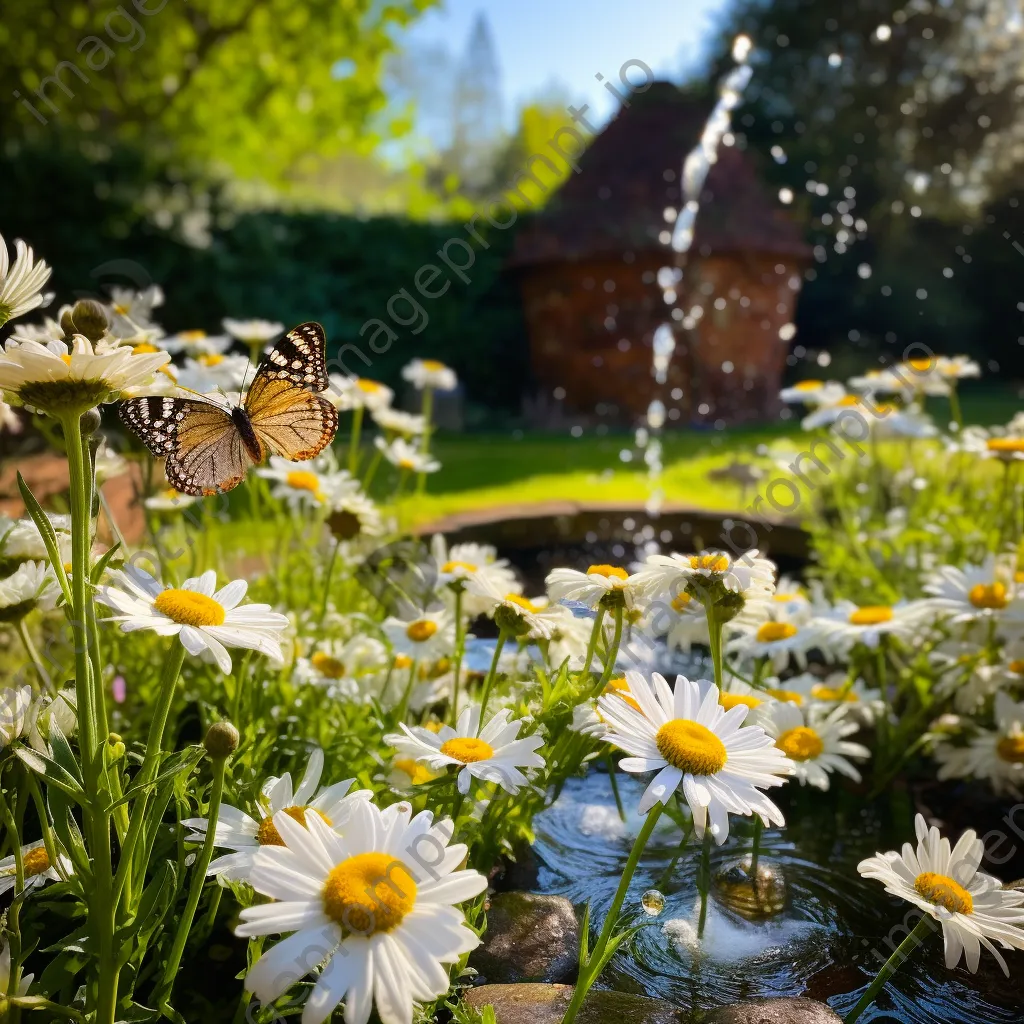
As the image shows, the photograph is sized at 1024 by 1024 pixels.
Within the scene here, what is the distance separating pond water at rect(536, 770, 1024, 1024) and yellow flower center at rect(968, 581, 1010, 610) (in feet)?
1.62

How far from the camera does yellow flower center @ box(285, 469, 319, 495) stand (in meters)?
1.93

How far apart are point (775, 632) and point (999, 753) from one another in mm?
524

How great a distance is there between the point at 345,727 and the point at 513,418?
9814 mm

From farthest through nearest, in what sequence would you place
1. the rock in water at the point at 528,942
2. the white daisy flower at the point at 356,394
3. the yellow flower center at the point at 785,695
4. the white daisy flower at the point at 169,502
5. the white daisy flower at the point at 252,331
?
the white daisy flower at the point at 252,331 < the white daisy flower at the point at 356,394 < the yellow flower center at the point at 785,695 < the white daisy flower at the point at 169,502 < the rock in water at the point at 528,942

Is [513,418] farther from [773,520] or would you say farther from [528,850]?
[528,850]

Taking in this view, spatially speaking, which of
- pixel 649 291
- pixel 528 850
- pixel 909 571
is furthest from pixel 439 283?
pixel 528 850

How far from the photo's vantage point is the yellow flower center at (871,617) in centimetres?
197

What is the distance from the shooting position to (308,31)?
11.7 meters

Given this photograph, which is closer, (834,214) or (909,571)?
(909,571)

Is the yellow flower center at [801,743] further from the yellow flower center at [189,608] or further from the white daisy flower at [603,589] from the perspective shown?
the yellow flower center at [189,608]

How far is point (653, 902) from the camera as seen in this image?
1.51m

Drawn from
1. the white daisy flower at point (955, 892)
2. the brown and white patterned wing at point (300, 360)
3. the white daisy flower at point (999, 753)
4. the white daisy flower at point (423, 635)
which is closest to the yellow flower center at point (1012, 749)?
the white daisy flower at point (999, 753)

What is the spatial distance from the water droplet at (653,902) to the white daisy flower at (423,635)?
55 centimetres

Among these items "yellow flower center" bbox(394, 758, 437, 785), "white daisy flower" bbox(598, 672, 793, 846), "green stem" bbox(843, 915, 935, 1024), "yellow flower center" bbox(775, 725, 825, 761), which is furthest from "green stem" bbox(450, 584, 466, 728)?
"green stem" bbox(843, 915, 935, 1024)
